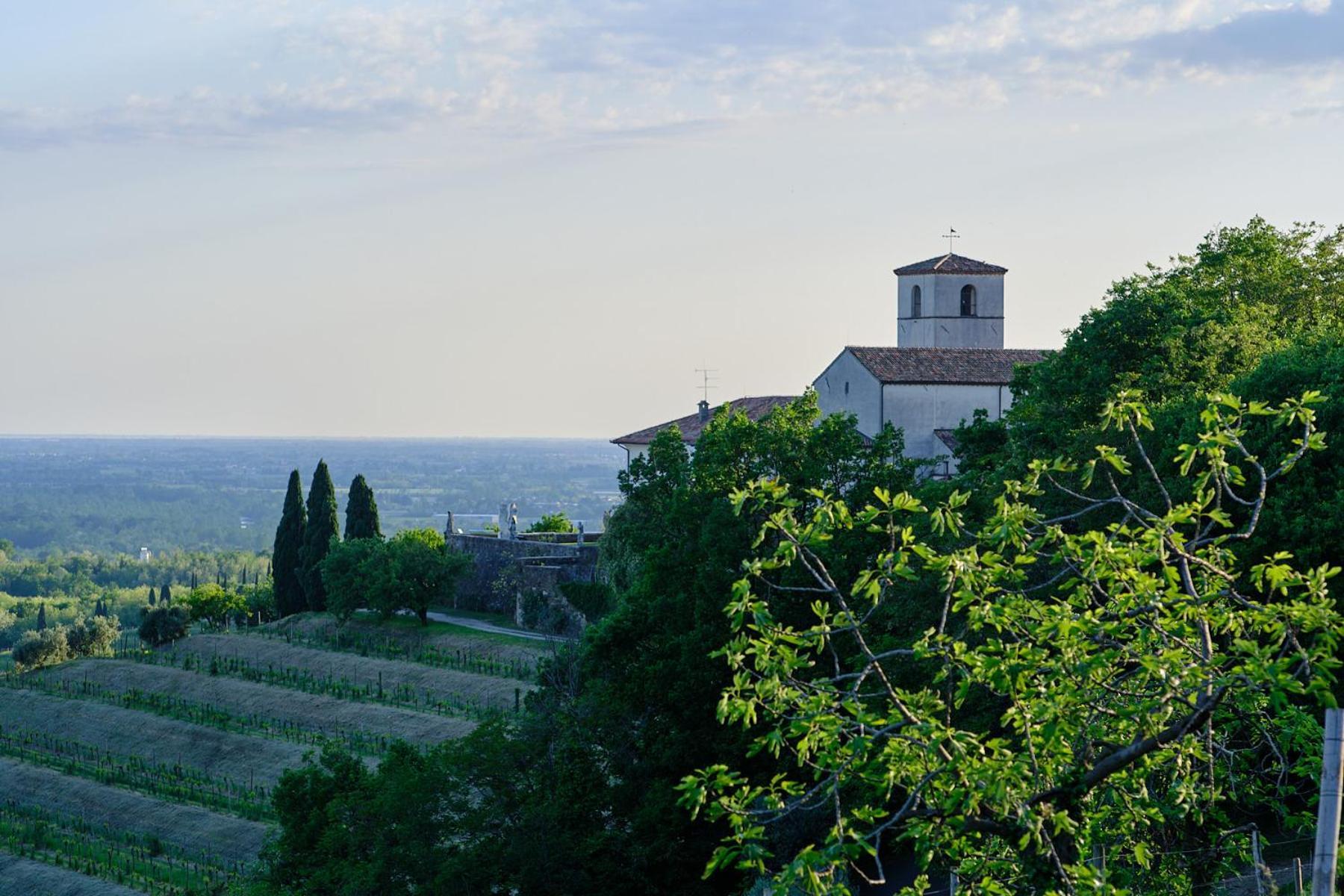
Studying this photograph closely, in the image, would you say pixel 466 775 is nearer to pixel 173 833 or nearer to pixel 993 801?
pixel 993 801

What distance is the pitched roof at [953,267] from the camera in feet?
204

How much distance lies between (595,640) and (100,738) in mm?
31006

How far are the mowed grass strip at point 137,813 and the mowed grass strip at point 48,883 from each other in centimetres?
289

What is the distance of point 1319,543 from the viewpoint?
22922 millimetres

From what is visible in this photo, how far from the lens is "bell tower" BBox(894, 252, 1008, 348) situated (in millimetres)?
62375

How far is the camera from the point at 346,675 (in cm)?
5350

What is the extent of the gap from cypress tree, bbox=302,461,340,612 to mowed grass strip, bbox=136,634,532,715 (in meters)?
3.46

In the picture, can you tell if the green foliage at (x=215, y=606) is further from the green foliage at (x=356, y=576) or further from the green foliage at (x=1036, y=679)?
the green foliage at (x=1036, y=679)

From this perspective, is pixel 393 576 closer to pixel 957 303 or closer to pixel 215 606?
pixel 215 606

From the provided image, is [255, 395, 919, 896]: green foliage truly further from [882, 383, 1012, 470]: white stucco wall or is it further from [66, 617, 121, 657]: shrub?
[66, 617, 121, 657]: shrub

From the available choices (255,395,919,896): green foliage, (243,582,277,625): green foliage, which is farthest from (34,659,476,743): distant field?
(255,395,919,896): green foliage

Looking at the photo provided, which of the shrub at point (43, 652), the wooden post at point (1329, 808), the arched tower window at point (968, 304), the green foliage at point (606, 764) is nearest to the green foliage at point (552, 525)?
the arched tower window at point (968, 304)

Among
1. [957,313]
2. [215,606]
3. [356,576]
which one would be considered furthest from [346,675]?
[957,313]

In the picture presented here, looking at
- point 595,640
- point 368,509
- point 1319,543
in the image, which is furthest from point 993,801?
point 368,509
